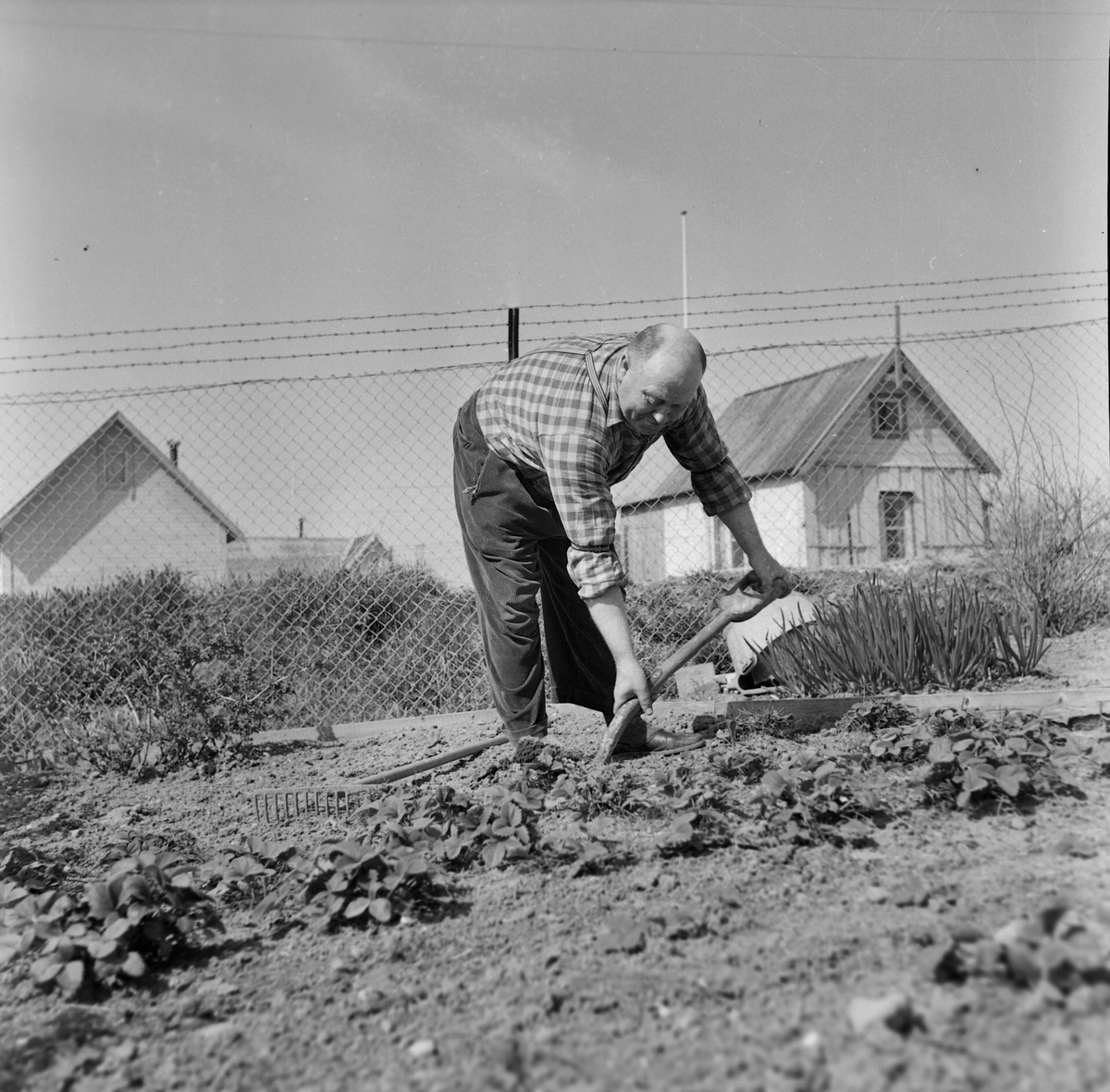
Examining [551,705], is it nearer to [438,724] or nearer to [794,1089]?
[438,724]

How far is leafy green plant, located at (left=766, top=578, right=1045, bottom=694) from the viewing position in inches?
146

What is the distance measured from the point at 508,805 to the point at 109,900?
0.92 metres

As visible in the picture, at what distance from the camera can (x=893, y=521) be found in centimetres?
1584

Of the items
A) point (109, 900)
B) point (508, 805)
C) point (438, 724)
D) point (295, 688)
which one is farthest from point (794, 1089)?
point (295, 688)

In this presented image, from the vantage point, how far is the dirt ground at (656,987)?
4.50ft

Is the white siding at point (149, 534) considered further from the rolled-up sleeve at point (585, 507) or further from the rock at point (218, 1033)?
the rock at point (218, 1033)

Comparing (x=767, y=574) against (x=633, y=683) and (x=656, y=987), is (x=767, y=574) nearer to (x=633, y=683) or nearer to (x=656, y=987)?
(x=633, y=683)

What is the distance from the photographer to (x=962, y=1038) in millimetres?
→ 1346

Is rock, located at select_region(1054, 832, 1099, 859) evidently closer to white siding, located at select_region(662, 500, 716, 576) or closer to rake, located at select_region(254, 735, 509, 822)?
rake, located at select_region(254, 735, 509, 822)

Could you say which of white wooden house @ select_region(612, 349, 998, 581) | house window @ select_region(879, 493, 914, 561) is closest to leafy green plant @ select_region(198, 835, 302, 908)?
white wooden house @ select_region(612, 349, 998, 581)

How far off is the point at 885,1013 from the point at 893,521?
50.3 feet

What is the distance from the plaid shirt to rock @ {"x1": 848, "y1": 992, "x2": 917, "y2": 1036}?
5.08 feet

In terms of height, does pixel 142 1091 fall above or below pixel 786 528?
below

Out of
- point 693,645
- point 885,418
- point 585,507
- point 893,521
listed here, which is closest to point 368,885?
point 585,507
